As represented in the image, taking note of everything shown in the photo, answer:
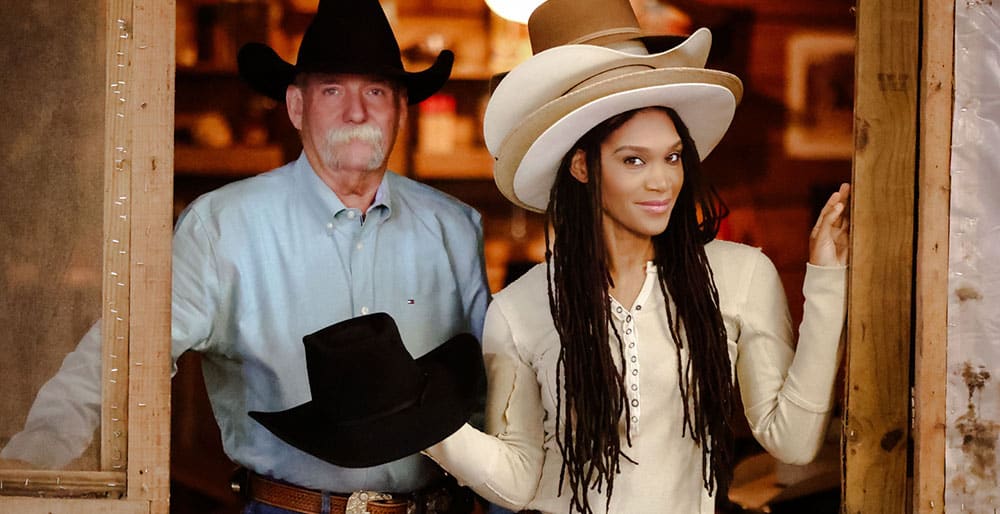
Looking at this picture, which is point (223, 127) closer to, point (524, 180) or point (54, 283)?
point (54, 283)

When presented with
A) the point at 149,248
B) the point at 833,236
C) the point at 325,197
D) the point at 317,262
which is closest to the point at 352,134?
the point at 325,197

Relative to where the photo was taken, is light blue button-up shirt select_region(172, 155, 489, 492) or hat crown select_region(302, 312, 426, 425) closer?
hat crown select_region(302, 312, 426, 425)

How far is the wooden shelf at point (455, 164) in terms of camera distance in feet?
12.4

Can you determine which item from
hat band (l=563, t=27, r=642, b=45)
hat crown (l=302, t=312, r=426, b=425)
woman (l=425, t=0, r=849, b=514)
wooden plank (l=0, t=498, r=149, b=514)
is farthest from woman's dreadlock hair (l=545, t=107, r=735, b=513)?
wooden plank (l=0, t=498, r=149, b=514)

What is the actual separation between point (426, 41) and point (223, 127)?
2.49 feet

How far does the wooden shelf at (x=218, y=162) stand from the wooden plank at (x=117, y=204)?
878 mm

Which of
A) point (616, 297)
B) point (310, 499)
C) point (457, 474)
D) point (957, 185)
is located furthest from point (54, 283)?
point (957, 185)

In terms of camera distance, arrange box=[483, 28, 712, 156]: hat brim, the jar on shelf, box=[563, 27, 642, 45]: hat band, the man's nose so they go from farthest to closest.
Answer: the jar on shelf < the man's nose < box=[563, 27, 642, 45]: hat band < box=[483, 28, 712, 156]: hat brim

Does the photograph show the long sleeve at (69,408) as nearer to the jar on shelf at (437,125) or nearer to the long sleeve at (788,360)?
the jar on shelf at (437,125)

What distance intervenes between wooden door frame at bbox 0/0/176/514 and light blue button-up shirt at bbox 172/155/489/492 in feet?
1.03

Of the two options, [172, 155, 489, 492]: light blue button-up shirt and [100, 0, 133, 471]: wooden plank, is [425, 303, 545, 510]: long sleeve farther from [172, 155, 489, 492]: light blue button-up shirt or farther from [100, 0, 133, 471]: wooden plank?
[100, 0, 133, 471]: wooden plank

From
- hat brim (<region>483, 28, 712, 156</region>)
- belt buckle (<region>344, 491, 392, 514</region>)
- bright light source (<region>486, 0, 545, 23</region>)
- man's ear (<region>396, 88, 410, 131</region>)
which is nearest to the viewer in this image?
hat brim (<region>483, 28, 712, 156</region>)

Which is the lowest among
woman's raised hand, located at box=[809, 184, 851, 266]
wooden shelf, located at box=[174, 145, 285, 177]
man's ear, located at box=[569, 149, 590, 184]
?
woman's raised hand, located at box=[809, 184, 851, 266]

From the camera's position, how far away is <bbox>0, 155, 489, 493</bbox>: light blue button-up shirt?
10.5 feet
